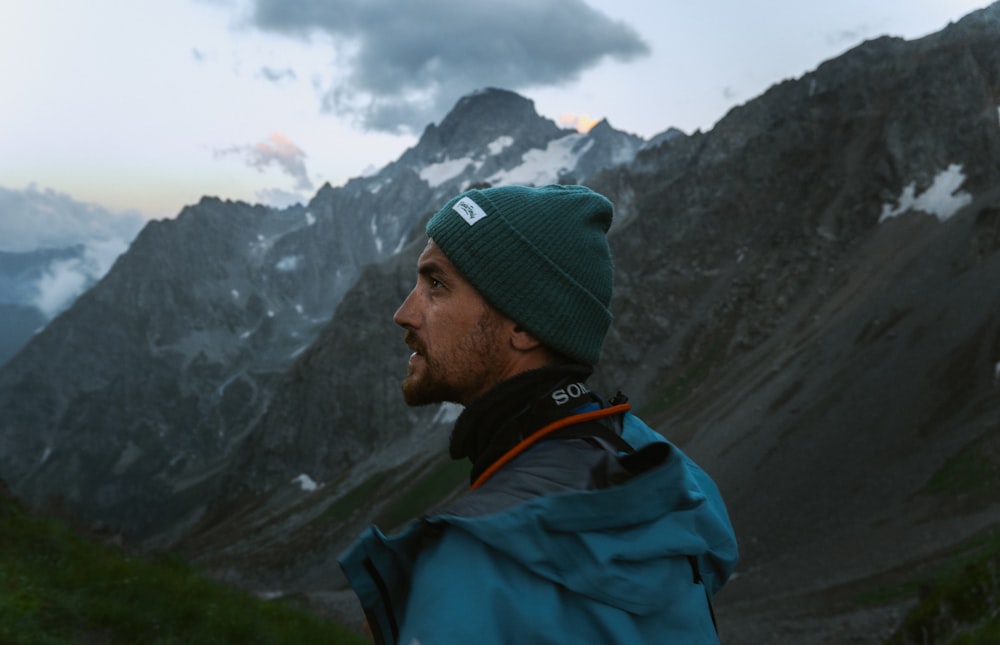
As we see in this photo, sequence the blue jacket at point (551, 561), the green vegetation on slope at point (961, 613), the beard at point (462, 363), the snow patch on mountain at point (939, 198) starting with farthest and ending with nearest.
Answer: the snow patch on mountain at point (939, 198)
the green vegetation on slope at point (961, 613)
the beard at point (462, 363)
the blue jacket at point (551, 561)

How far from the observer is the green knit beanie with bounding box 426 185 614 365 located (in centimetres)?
276

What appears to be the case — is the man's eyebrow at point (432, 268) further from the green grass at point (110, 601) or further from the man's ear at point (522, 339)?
the green grass at point (110, 601)

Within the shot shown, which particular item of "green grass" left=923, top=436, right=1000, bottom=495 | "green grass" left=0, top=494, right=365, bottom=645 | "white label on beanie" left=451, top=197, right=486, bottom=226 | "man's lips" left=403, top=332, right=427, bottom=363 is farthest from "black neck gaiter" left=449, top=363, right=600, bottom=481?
"green grass" left=923, top=436, right=1000, bottom=495

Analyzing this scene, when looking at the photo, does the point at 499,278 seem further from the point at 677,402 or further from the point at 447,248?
the point at 677,402

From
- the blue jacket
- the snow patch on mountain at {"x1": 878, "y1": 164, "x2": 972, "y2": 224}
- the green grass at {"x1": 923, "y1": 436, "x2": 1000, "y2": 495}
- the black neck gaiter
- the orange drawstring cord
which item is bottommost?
the green grass at {"x1": 923, "y1": 436, "x2": 1000, "y2": 495}

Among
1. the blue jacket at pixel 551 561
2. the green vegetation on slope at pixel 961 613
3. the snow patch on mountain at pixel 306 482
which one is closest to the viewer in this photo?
the blue jacket at pixel 551 561

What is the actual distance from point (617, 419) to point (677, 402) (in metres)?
A: 65.3

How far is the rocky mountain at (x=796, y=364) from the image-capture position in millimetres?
29484

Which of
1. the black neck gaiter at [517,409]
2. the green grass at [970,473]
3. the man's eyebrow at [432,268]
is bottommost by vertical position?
the green grass at [970,473]

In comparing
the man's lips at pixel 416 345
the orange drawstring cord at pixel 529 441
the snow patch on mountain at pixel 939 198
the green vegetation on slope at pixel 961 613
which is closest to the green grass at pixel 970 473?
the green vegetation on slope at pixel 961 613

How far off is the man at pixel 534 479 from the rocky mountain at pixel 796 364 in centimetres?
2048

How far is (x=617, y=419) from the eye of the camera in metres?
3.03

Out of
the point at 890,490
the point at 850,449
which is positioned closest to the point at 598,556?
the point at 890,490

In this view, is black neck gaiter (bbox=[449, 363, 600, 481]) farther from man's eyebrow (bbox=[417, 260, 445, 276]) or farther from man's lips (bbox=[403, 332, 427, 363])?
man's eyebrow (bbox=[417, 260, 445, 276])
